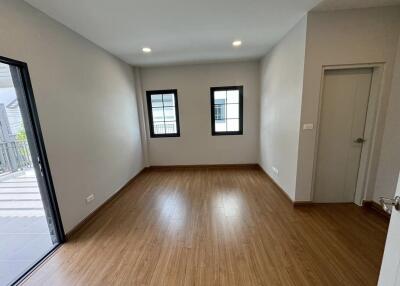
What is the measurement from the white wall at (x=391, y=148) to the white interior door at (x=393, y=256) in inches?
81.0

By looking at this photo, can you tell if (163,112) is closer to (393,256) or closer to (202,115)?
(202,115)

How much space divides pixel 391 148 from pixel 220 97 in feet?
10.6

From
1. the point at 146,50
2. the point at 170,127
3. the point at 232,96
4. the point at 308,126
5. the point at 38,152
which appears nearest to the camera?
the point at 38,152

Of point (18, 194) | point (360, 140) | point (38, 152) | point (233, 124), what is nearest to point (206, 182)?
point (233, 124)

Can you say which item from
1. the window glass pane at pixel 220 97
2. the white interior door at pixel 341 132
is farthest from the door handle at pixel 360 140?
the window glass pane at pixel 220 97

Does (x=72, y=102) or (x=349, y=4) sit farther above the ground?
(x=349, y=4)

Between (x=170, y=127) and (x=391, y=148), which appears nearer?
(x=391, y=148)

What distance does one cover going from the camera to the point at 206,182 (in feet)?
12.5

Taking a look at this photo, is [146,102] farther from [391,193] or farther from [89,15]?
[391,193]

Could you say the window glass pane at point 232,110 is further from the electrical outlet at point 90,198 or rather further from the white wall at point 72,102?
the electrical outlet at point 90,198

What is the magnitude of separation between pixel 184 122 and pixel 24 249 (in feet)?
11.6

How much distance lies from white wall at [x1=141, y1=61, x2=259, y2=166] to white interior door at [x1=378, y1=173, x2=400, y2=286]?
376 centimetres

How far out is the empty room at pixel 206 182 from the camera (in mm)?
1715

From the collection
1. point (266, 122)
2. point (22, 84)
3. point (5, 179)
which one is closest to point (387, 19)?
point (266, 122)
